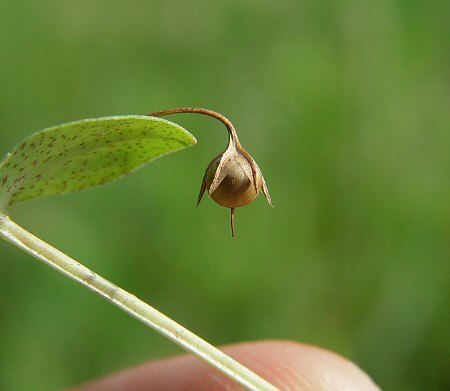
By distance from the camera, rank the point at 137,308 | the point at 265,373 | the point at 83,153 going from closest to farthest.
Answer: the point at 137,308, the point at 83,153, the point at 265,373

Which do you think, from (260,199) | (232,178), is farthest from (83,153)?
(260,199)

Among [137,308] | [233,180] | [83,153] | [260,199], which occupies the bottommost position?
[260,199]

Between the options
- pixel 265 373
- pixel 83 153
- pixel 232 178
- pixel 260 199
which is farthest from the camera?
pixel 260 199

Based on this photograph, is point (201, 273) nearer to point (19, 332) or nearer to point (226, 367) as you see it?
point (19, 332)

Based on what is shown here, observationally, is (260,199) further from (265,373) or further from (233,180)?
(233,180)

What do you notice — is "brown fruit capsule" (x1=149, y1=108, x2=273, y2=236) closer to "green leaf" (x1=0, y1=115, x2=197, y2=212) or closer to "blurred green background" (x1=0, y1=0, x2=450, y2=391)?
"green leaf" (x1=0, y1=115, x2=197, y2=212)

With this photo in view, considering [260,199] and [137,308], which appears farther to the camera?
[260,199]

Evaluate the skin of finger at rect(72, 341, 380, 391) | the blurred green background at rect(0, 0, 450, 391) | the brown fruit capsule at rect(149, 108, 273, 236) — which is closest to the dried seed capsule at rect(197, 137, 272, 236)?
the brown fruit capsule at rect(149, 108, 273, 236)
